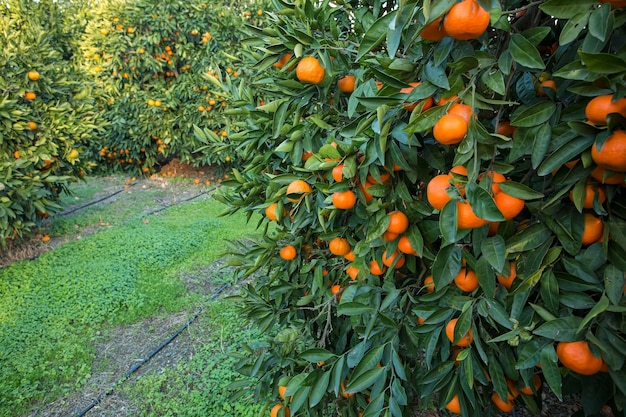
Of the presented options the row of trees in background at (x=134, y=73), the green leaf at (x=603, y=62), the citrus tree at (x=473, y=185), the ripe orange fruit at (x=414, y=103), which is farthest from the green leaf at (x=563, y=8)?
the row of trees in background at (x=134, y=73)

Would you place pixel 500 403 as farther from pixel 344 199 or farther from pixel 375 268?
pixel 344 199

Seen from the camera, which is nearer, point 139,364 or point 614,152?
point 614,152

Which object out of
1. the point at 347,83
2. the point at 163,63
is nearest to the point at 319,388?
the point at 347,83

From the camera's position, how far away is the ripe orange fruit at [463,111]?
2.52 feet

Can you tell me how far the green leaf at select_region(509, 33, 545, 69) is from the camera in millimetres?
758

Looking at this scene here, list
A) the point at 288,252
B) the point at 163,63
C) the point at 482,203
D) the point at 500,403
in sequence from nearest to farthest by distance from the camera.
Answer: the point at 482,203 → the point at 500,403 → the point at 288,252 → the point at 163,63

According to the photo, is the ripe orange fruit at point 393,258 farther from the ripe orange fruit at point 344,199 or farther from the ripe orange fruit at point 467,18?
the ripe orange fruit at point 467,18

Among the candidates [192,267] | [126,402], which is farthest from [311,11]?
[192,267]

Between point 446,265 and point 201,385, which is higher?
point 446,265

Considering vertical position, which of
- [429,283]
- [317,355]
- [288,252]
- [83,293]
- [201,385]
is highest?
[429,283]

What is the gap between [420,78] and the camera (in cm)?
94

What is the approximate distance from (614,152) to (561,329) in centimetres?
34

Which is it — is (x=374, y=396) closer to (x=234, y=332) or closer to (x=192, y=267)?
(x=234, y=332)

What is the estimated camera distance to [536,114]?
0.80 m
